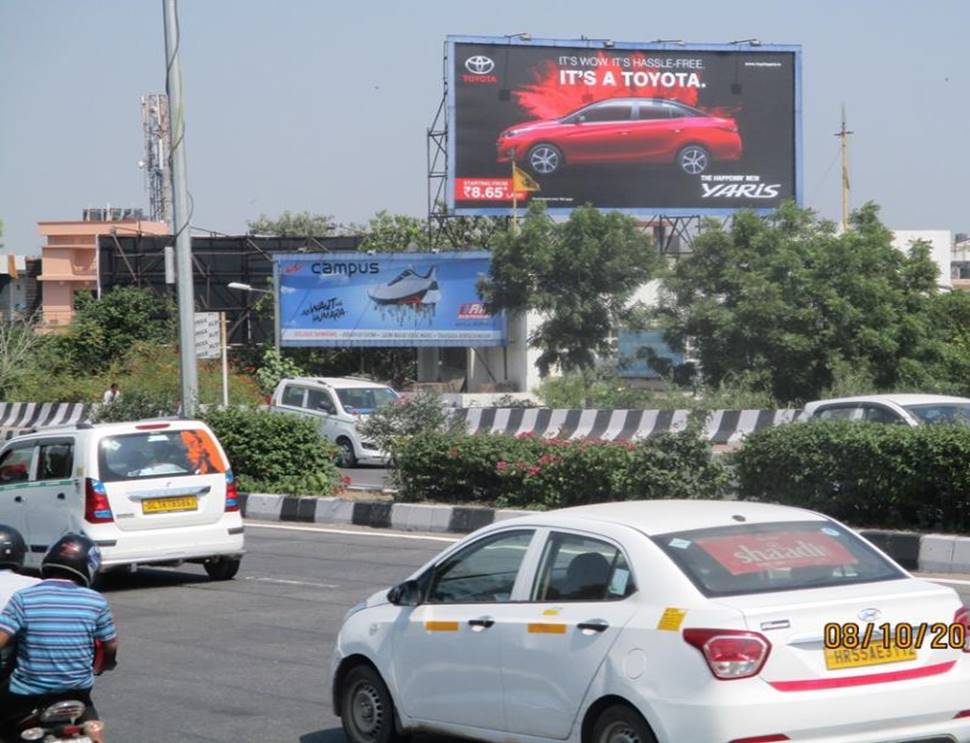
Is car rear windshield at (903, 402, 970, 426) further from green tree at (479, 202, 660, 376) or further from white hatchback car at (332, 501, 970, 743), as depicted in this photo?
green tree at (479, 202, 660, 376)

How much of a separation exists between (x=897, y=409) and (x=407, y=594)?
11035 millimetres

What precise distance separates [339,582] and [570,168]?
32657mm

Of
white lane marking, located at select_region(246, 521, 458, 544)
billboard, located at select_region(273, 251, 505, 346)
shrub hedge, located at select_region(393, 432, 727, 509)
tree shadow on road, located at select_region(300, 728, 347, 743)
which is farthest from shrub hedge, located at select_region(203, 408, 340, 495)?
Answer: billboard, located at select_region(273, 251, 505, 346)

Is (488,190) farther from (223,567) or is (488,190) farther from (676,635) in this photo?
(676,635)

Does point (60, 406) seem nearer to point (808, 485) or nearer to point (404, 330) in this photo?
point (404, 330)

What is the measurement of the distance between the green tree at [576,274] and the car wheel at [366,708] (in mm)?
35103

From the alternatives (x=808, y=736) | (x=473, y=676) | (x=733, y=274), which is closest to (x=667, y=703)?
(x=808, y=736)

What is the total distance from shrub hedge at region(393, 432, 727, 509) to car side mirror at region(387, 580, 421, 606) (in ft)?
28.7

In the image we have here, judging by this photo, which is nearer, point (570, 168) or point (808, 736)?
point (808, 736)

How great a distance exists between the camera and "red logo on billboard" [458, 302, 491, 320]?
4950 cm

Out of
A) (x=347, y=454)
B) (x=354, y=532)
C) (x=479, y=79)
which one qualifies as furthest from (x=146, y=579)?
(x=479, y=79)

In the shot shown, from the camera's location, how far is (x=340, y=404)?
31.0m

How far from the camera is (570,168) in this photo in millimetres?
Answer: 46312

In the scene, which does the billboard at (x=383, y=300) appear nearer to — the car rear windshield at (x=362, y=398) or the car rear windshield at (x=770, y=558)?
the car rear windshield at (x=362, y=398)
